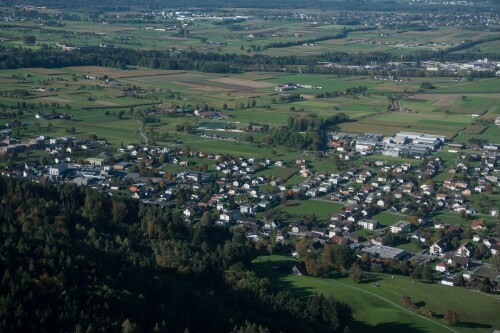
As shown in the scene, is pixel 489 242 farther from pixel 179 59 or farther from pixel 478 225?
pixel 179 59

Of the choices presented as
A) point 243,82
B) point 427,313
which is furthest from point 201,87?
point 427,313

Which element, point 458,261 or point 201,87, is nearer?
point 458,261

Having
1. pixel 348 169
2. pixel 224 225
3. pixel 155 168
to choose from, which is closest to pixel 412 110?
pixel 348 169

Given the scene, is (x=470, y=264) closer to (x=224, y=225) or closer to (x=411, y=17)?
(x=224, y=225)

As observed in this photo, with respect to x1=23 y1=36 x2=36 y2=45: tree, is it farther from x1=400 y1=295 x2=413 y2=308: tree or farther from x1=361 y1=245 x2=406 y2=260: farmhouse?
x1=400 y1=295 x2=413 y2=308: tree

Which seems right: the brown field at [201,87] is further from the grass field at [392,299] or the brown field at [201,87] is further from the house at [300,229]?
the grass field at [392,299]

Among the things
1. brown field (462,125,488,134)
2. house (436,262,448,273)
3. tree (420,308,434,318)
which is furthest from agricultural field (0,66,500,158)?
tree (420,308,434,318)

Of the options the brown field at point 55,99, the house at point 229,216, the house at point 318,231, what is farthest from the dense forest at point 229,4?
the house at point 318,231
